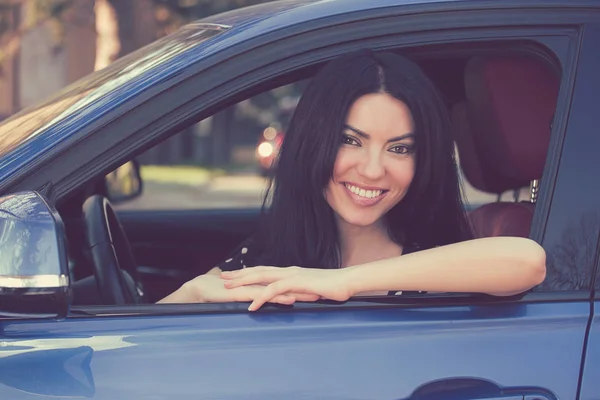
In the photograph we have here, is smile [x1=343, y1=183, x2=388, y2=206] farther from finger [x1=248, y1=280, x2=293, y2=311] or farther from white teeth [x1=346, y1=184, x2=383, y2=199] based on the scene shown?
finger [x1=248, y1=280, x2=293, y2=311]

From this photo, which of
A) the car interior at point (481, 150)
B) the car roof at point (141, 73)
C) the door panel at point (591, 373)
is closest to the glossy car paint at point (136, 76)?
the car roof at point (141, 73)

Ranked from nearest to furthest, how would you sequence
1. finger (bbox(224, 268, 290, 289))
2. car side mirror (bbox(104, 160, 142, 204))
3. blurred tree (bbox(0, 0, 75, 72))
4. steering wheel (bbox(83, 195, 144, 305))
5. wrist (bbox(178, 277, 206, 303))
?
finger (bbox(224, 268, 290, 289)) < wrist (bbox(178, 277, 206, 303)) < steering wheel (bbox(83, 195, 144, 305)) < car side mirror (bbox(104, 160, 142, 204)) < blurred tree (bbox(0, 0, 75, 72))

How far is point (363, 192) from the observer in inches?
82.4

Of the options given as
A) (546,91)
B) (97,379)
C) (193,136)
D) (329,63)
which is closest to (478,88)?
(546,91)

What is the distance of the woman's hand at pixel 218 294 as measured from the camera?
1.77 m

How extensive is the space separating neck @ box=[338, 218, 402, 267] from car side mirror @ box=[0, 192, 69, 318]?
835mm

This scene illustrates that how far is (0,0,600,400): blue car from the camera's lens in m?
1.62

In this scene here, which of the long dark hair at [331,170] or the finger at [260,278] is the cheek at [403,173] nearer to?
the long dark hair at [331,170]

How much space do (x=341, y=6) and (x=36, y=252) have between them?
2.61ft

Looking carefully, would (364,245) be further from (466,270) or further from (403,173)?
(466,270)

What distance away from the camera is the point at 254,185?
1576cm

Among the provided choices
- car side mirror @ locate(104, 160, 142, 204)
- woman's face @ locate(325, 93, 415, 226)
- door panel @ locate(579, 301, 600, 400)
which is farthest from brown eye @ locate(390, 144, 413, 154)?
car side mirror @ locate(104, 160, 142, 204)

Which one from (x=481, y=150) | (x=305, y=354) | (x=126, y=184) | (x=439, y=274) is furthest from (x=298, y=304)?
(x=126, y=184)

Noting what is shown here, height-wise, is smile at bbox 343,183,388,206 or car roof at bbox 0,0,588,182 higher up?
car roof at bbox 0,0,588,182
